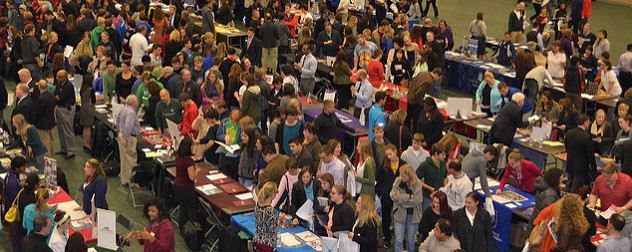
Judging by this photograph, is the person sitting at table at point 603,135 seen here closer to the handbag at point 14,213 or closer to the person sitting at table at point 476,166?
the person sitting at table at point 476,166

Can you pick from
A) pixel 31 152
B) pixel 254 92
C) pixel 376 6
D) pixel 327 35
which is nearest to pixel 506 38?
pixel 327 35

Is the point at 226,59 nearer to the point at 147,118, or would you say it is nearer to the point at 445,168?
the point at 147,118

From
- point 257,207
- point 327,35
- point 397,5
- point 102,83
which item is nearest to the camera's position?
point 257,207

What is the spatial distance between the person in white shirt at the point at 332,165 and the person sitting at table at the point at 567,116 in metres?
4.79

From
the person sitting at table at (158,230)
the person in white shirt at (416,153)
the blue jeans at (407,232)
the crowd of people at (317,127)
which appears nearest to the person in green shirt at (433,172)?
the crowd of people at (317,127)

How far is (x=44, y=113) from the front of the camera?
45.6 feet

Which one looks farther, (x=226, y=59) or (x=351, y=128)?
(x=226, y=59)

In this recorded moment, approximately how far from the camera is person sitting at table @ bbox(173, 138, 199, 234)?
11289 millimetres

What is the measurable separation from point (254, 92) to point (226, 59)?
2682 mm

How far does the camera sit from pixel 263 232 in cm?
1009

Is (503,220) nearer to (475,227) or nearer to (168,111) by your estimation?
(475,227)

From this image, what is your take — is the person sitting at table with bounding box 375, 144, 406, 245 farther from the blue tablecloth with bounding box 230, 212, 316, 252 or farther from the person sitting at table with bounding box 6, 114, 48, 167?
the person sitting at table with bounding box 6, 114, 48, 167

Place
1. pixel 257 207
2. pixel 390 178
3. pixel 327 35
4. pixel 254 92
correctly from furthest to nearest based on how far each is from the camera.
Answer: pixel 327 35 → pixel 254 92 → pixel 390 178 → pixel 257 207

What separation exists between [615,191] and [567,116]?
3.29 m
